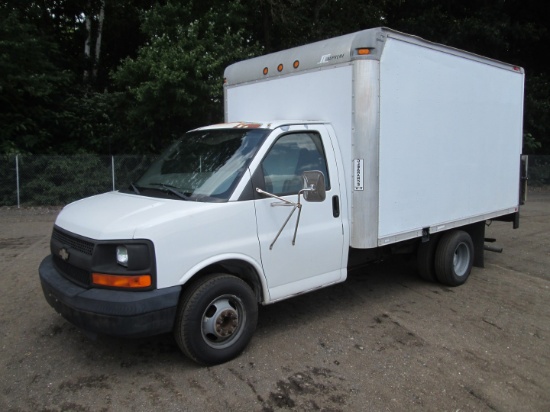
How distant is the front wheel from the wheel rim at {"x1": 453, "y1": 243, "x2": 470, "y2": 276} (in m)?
3.44

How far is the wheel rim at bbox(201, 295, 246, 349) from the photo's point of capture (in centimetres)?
397

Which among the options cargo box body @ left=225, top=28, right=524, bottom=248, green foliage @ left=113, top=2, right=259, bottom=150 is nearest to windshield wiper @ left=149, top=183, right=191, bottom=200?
cargo box body @ left=225, top=28, right=524, bottom=248

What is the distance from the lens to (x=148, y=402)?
3504 millimetres

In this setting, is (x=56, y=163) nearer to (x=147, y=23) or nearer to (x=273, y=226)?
(x=147, y=23)

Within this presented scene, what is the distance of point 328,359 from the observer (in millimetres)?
4176

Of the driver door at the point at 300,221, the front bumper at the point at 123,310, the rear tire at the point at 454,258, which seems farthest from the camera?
the rear tire at the point at 454,258

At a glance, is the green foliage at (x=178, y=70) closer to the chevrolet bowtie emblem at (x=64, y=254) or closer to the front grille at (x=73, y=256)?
the front grille at (x=73, y=256)

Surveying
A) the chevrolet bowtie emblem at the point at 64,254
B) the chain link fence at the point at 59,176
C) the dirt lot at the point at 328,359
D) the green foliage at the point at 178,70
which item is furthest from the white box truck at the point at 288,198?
the chain link fence at the point at 59,176

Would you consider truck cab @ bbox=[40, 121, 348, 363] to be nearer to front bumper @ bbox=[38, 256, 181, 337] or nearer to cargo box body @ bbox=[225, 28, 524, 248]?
front bumper @ bbox=[38, 256, 181, 337]

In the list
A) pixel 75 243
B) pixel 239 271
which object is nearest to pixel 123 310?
pixel 75 243

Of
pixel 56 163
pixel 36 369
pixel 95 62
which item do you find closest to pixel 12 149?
pixel 56 163

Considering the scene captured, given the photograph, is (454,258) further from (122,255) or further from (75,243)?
(75,243)

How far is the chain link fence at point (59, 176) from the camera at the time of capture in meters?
12.7

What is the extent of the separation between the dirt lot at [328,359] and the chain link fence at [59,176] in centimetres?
728
